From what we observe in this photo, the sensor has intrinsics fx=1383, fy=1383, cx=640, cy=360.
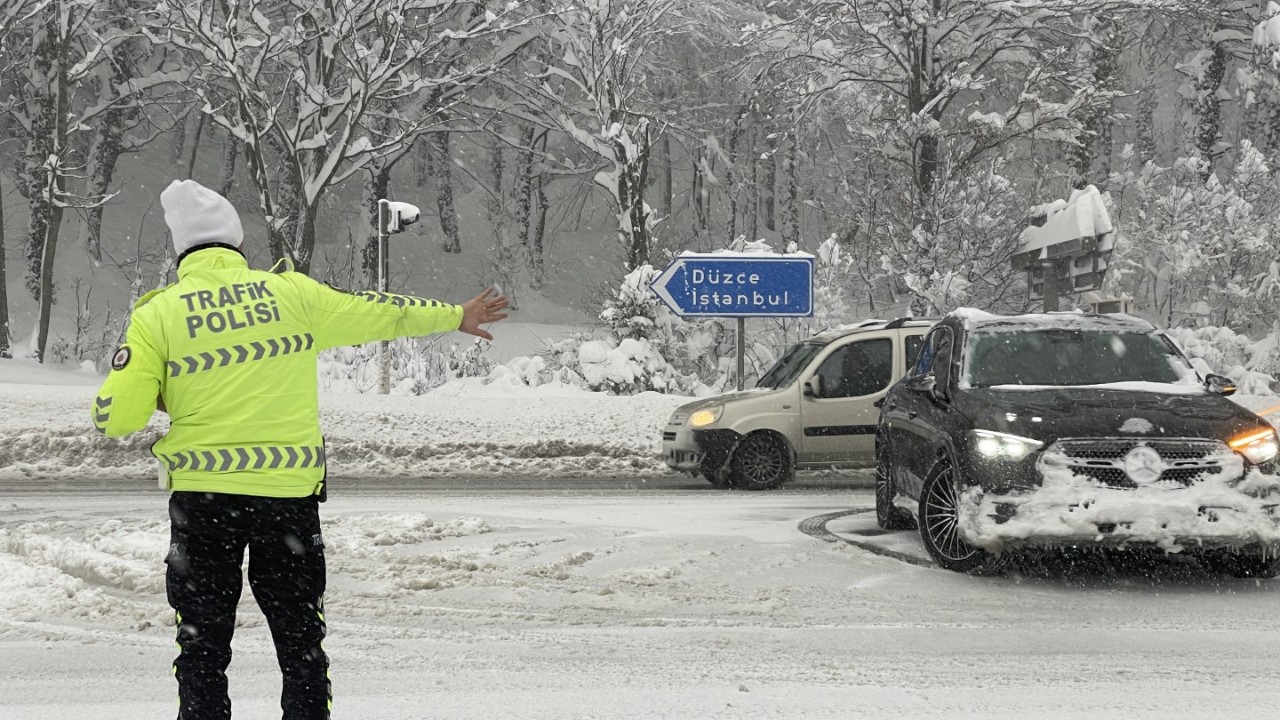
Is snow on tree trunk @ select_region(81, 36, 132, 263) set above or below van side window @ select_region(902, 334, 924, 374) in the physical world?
above

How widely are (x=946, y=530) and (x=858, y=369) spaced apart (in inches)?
207

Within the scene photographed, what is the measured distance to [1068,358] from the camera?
28.1ft

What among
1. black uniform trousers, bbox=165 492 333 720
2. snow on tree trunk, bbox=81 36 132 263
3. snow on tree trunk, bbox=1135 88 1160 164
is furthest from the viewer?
snow on tree trunk, bbox=1135 88 1160 164

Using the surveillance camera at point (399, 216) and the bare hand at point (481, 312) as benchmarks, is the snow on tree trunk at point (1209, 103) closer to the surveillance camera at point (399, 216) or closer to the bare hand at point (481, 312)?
the surveillance camera at point (399, 216)

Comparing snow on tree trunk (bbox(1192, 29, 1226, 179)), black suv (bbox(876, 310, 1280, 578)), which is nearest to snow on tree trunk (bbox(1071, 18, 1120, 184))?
snow on tree trunk (bbox(1192, 29, 1226, 179))

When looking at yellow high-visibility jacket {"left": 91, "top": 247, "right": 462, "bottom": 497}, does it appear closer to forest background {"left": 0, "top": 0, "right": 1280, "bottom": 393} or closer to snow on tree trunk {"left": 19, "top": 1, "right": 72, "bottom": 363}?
forest background {"left": 0, "top": 0, "right": 1280, "bottom": 393}

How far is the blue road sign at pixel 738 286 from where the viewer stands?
17.2 m

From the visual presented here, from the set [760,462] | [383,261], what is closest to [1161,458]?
[760,462]

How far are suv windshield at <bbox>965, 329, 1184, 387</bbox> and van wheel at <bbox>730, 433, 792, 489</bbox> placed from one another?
4.42 meters

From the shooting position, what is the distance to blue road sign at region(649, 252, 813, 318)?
1723cm

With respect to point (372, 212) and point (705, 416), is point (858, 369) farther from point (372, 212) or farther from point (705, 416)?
point (372, 212)

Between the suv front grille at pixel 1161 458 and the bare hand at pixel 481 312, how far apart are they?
3.61 m

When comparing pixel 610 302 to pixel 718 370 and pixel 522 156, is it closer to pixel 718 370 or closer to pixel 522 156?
pixel 718 370

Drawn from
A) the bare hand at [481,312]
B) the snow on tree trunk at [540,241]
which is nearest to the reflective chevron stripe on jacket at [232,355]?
the bare hand at [481,312]
